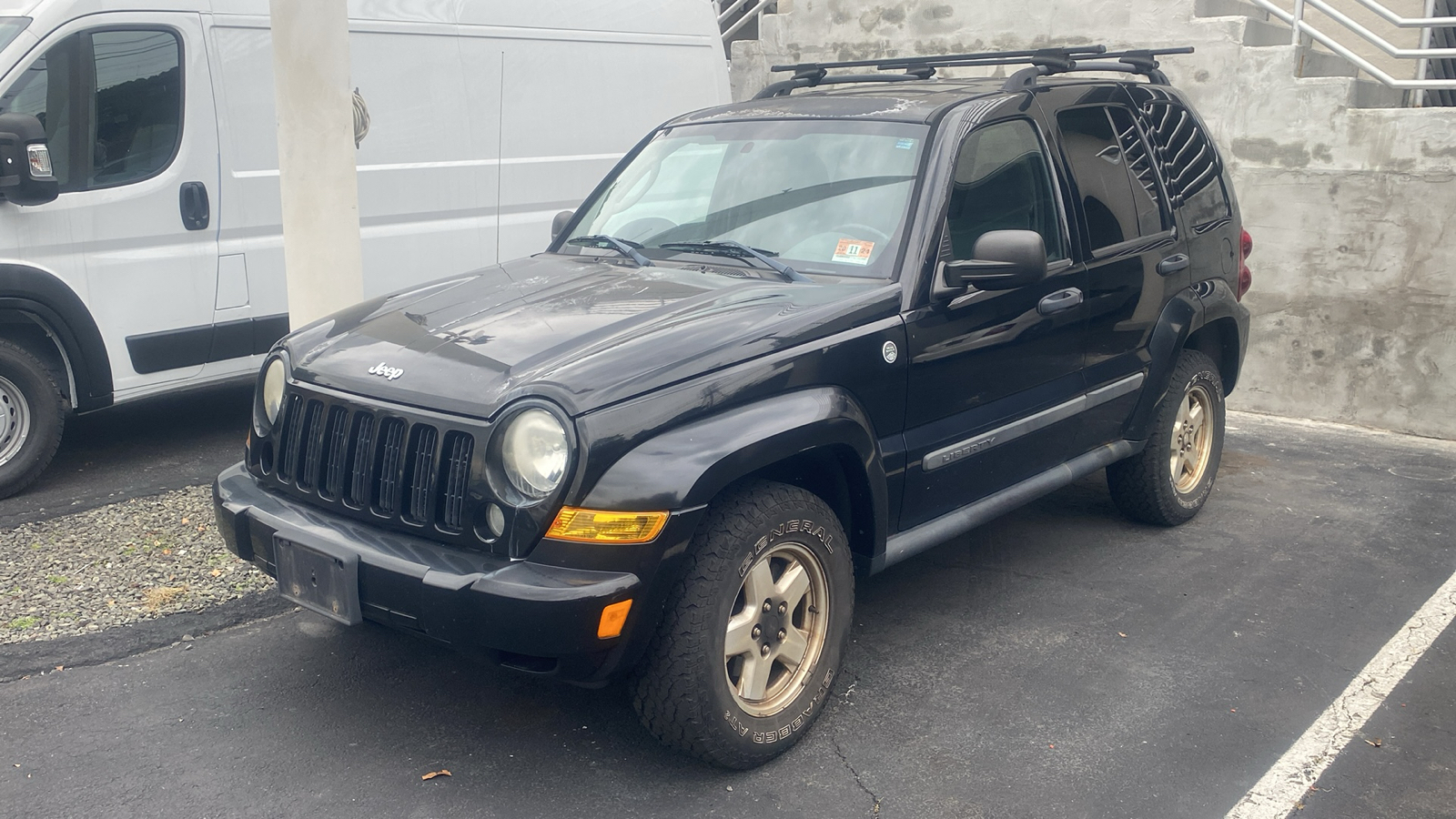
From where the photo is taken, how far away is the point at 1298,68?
7668 millimetres

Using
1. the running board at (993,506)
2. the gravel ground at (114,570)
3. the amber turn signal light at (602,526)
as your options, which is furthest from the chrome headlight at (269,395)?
the running board at (993,506)

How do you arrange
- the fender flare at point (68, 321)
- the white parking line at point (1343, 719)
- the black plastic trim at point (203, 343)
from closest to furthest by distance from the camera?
the white parking line at point (1343, 719) < the fender flare at point (68, 321) < the black plastic trim at point (203, 343)

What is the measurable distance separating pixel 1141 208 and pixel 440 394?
10.3 feet

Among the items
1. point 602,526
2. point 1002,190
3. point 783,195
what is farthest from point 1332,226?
point 602,526

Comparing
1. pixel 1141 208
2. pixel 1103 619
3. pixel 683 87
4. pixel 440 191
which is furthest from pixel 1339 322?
pixel 440 191

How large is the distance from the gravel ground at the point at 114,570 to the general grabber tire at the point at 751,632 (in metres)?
2.02

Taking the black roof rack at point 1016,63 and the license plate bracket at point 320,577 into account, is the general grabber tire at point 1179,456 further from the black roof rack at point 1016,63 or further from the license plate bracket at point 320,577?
the license plate bracket at point 320,577

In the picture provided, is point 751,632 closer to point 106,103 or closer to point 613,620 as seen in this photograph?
point 613,620

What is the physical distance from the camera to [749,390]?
11.1 feet

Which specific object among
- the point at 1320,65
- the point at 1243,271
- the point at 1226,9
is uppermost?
the point at 1226,9

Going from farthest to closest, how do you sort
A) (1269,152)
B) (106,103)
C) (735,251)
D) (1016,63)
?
(1269,152) < (106,103) < (1016,63) < (735,251)

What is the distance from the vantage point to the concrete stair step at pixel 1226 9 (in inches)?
326

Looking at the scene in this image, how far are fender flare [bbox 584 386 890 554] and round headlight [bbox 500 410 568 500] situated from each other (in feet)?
0.41

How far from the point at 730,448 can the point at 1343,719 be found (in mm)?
2170
